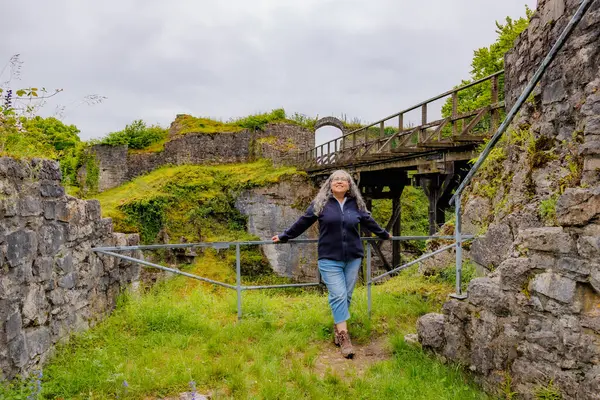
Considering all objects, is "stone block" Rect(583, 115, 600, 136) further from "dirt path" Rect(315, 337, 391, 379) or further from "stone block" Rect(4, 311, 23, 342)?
"stone block" Rect(4, 311, 23, 342)

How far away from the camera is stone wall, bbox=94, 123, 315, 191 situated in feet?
74.8

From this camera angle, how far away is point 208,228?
54.3ft

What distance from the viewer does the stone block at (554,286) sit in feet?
7.47

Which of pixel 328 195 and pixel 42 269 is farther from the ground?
pixel 328 195

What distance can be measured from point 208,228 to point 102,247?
12333 millimetres

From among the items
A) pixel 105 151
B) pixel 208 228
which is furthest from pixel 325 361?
pixel 105 151

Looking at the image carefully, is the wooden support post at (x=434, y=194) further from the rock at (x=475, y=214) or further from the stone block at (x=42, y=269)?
the stone block at (x=42, y=269)

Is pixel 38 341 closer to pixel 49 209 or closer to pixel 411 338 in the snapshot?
pixel 49 209

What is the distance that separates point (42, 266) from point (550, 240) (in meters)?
3.65

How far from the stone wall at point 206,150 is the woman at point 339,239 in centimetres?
1781

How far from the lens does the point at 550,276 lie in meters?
2.41

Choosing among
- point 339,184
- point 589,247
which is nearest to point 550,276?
point 589,247

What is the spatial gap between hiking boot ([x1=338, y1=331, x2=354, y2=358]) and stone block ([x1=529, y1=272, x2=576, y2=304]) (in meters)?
1.67

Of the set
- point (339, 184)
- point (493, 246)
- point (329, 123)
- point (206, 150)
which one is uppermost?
point (329, 123)
